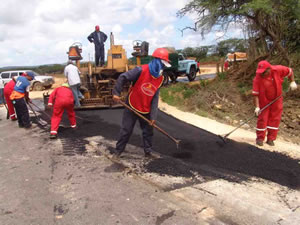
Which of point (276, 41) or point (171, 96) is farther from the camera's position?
point (171, 96)

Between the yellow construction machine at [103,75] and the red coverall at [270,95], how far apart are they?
4.51 metres

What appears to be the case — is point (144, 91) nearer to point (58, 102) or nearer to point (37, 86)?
point (58, 102)

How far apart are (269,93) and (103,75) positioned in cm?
550

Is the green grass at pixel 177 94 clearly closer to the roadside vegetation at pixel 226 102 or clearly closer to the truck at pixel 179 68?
the roadside vegetation at pixel 226 102

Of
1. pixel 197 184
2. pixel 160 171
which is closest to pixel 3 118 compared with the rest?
pixel 160 171

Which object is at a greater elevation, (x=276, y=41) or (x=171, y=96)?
(x=276, y=41)

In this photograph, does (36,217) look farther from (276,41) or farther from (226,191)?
(276,41)

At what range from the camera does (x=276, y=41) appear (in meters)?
8.48

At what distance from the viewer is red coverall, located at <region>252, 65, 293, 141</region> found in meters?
4.32

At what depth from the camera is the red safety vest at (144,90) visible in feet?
11.8

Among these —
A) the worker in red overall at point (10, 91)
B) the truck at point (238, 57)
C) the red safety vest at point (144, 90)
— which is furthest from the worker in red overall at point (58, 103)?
the truck at point (238, 57)

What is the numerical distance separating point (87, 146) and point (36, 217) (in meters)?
2.10

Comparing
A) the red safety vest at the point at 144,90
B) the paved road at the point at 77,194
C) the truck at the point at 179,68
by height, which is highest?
the truck at the point at 179,68

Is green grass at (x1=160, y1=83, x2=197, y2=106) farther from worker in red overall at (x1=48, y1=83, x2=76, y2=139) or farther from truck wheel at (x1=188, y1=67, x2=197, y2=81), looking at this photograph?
worker in red overall at (x1=48, y1=83, x2=76, y2=139)
